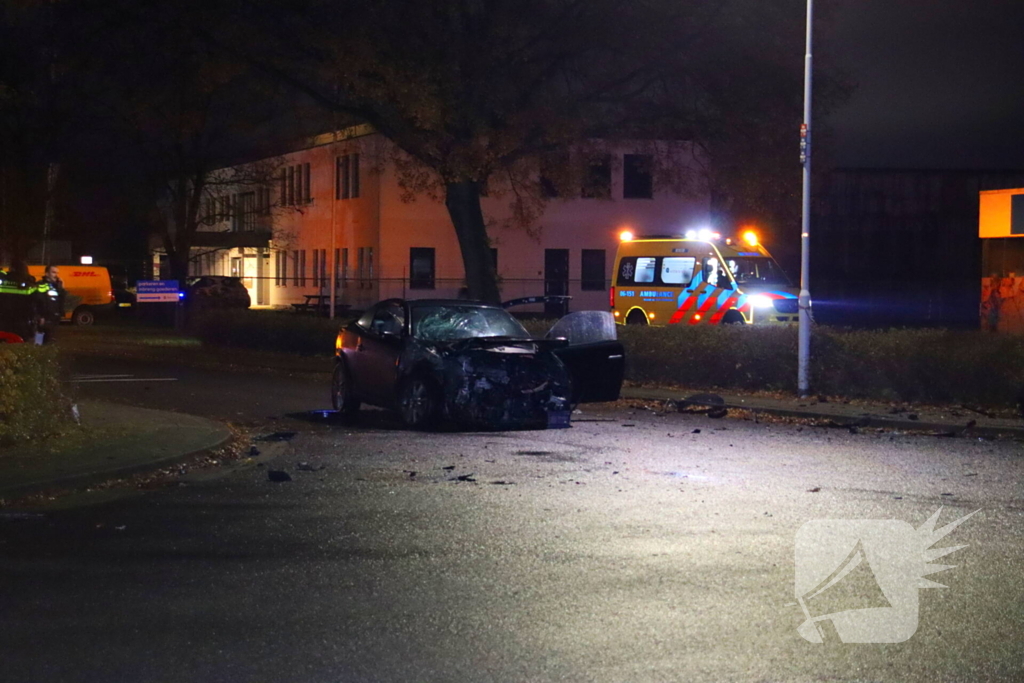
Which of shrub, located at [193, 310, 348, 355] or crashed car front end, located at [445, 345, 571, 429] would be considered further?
shrub, located at [193, 310, 348, 355]

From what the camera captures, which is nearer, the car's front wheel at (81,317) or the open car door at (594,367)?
the open car door at (594,367)

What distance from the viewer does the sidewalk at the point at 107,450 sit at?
10891mm

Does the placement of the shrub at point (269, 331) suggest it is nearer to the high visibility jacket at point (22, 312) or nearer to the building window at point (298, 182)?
the high visibility jacket at point (22, 312)

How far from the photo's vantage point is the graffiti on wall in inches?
1255

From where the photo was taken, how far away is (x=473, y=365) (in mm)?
14492

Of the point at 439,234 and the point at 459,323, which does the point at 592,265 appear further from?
the point at 459,323

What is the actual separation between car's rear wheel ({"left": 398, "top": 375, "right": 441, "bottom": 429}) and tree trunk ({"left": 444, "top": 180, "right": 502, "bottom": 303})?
13347mm

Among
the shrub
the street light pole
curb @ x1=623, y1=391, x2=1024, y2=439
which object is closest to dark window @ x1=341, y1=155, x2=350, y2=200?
the shrub

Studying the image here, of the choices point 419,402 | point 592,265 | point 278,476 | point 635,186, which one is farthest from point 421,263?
point 278,476

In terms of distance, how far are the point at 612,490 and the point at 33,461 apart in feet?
17.9

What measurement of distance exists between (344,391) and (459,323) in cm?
208

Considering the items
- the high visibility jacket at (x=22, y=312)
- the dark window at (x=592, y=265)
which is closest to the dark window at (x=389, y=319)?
the high visibility jacket at (x=22, y=312)

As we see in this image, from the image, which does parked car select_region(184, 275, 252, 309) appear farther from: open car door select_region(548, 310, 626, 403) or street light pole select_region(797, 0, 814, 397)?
open car door select_region(548, 310, 626, 403)

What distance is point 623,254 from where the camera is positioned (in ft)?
103
